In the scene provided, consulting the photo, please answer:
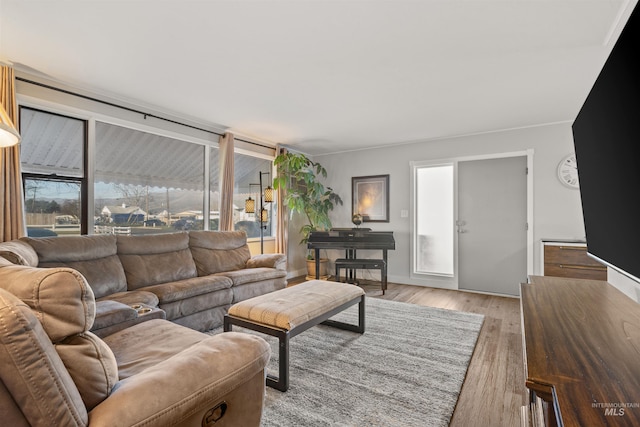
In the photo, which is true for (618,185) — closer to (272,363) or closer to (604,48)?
(604,48)

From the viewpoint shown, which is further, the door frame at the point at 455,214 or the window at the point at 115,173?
the door frame at the point at 455,214

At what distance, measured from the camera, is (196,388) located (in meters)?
0.96

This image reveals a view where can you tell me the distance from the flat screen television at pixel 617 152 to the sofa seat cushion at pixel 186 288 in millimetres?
2902

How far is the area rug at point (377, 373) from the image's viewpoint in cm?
171

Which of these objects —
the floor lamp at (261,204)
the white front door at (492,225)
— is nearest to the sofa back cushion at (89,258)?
the floor lamp at (261,204)

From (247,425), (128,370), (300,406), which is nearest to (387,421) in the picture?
(300,406)

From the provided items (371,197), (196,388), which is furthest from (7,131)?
(371,197)

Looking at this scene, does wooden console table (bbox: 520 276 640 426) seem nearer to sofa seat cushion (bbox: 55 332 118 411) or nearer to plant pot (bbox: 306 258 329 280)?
sofa seat cushion (bbox: 55 332 118 411)

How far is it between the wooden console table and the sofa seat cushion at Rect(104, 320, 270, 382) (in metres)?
0.90

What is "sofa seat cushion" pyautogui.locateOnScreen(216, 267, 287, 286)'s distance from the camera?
3.30 m

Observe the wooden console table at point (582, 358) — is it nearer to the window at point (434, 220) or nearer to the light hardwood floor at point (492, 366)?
the light hardwood floor at point (492, 366)

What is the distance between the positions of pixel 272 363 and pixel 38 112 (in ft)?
10.3

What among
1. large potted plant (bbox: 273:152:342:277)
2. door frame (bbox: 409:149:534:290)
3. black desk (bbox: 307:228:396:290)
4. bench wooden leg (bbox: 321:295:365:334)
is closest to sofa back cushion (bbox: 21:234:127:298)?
bench wooden leg (bbox: 321:295:365:334)

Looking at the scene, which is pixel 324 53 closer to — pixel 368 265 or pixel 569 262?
pixel 368 265
